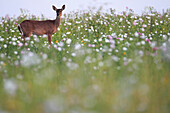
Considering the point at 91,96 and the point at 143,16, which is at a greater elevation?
the point at 143,16

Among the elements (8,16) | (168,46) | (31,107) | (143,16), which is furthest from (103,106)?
(8,16)

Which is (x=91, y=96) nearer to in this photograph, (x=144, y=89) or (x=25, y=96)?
(x=144, y=89)

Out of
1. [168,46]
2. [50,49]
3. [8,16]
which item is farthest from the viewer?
[8,16]

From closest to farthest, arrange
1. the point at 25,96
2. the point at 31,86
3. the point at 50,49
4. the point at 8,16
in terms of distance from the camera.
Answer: the point at 25,96 → the point at 31,86 → the point at 50,49 → the point at 8,16

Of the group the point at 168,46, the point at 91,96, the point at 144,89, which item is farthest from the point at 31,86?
the point at 168,46

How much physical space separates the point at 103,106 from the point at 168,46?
280 cm

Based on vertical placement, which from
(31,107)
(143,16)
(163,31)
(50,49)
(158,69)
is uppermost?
(143,16)

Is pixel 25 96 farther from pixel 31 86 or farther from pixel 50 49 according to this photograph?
pixel 50 49

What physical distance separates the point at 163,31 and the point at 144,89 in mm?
5158

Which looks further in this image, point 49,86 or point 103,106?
point 49,86

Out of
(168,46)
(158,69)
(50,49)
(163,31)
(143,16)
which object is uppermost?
(143,16)

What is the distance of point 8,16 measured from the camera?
32.7ft

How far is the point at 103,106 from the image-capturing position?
7.11ft

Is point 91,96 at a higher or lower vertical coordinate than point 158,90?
lower
